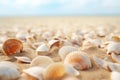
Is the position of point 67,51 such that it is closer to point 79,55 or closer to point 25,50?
point 79,55

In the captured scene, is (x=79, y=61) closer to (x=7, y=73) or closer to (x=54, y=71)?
(x=54, y=71)

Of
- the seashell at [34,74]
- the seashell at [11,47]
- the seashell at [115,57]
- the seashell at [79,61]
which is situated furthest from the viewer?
the seashell at [11,47]

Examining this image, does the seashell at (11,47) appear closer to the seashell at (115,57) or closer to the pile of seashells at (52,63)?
the pile of seashells at (52,63)

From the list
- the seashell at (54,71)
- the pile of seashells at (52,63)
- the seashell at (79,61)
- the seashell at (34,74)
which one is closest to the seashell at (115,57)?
the pile of seashells at (52,63)

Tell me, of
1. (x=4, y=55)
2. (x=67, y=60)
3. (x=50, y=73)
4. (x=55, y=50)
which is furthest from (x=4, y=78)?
(x=55, y=50)

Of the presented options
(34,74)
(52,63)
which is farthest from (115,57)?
(34,74)

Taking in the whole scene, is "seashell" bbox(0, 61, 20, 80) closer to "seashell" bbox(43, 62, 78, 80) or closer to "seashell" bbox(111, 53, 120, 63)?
"seashell" bbox(43, 62, 78, 80)

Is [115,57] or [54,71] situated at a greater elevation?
[54,71]
